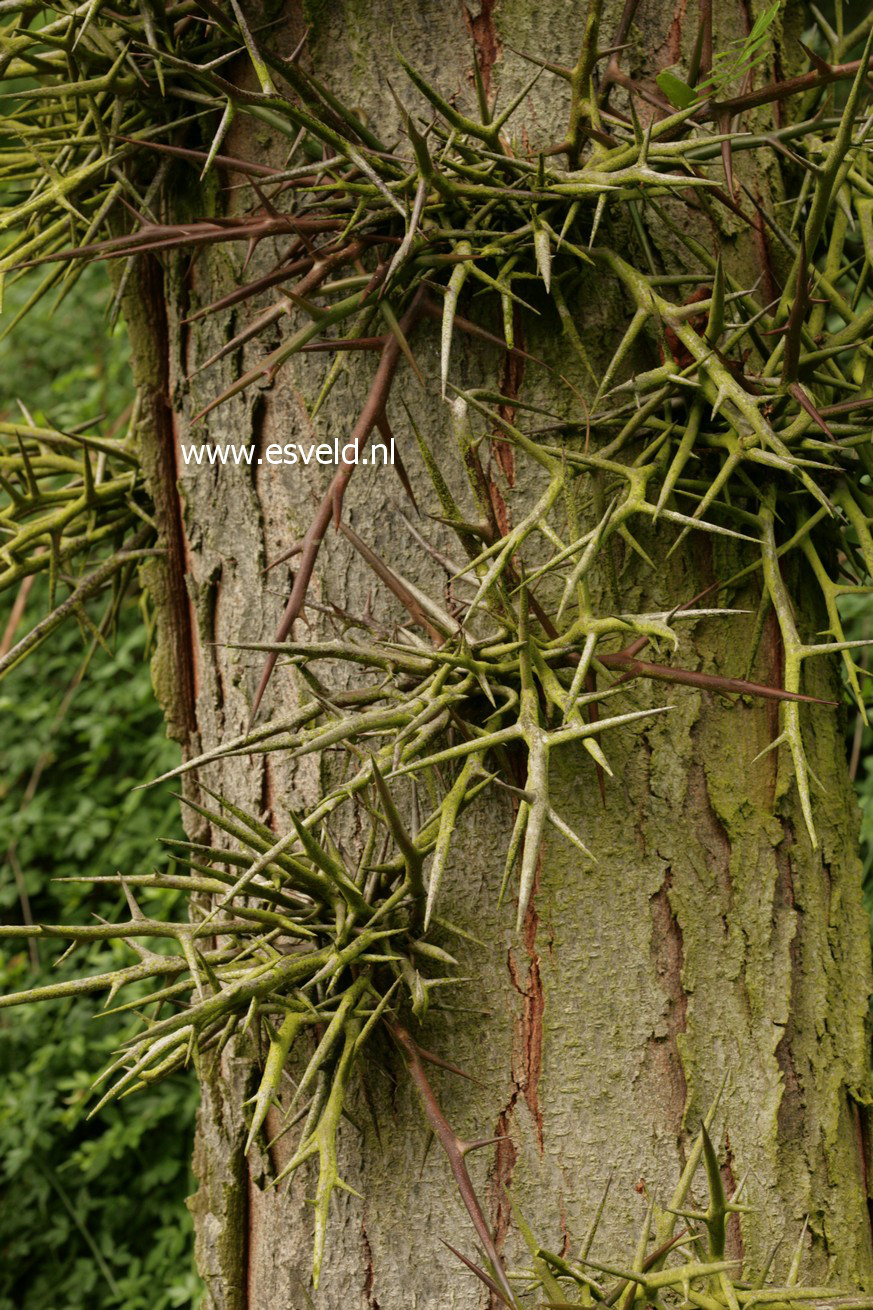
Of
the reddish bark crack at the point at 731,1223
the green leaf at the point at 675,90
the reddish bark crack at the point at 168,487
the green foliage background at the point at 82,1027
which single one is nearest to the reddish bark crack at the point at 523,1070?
the reddish bark crack at the point at 731,1223

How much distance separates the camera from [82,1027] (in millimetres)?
2453

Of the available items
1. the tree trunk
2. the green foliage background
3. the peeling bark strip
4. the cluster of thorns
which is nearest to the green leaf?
the cluster of thorns

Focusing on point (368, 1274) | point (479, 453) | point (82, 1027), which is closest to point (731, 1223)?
point (368, 1274)

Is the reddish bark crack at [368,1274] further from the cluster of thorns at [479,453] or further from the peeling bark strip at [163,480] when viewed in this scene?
the peeling bark strip at [163,480]

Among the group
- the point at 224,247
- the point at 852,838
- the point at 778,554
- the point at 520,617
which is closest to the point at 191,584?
the point at 224,247

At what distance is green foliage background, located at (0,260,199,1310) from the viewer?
7.64 feet

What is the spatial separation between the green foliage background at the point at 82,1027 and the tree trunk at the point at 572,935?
1.28 m

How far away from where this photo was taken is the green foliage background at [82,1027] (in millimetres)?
2330

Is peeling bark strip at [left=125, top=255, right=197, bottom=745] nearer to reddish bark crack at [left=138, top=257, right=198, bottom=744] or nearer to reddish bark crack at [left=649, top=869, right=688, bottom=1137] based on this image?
reddish bark crack at [left=138, top=257, right=198, bottom=744]

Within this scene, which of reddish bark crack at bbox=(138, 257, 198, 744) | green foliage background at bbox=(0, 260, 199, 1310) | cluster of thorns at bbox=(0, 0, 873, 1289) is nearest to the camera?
cluster of thorns at bbox=(0, 0, 873, 1289)

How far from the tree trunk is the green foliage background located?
1.28 m

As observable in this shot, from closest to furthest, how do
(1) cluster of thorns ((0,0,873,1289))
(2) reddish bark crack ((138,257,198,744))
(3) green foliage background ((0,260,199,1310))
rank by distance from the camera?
(1) cluster of thorns ((0,0,873,1289)), (2) reddish bark crack ((138,257,198,744)), (3) green foliage background ((0,260,199,1310))

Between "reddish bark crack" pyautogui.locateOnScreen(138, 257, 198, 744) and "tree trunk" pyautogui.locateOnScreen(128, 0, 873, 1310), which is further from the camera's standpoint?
"reddish bark crack" pyautogui.locateOnScreen(138, 257, 198, 744)

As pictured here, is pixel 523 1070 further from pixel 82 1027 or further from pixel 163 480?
pixel 82 1027
